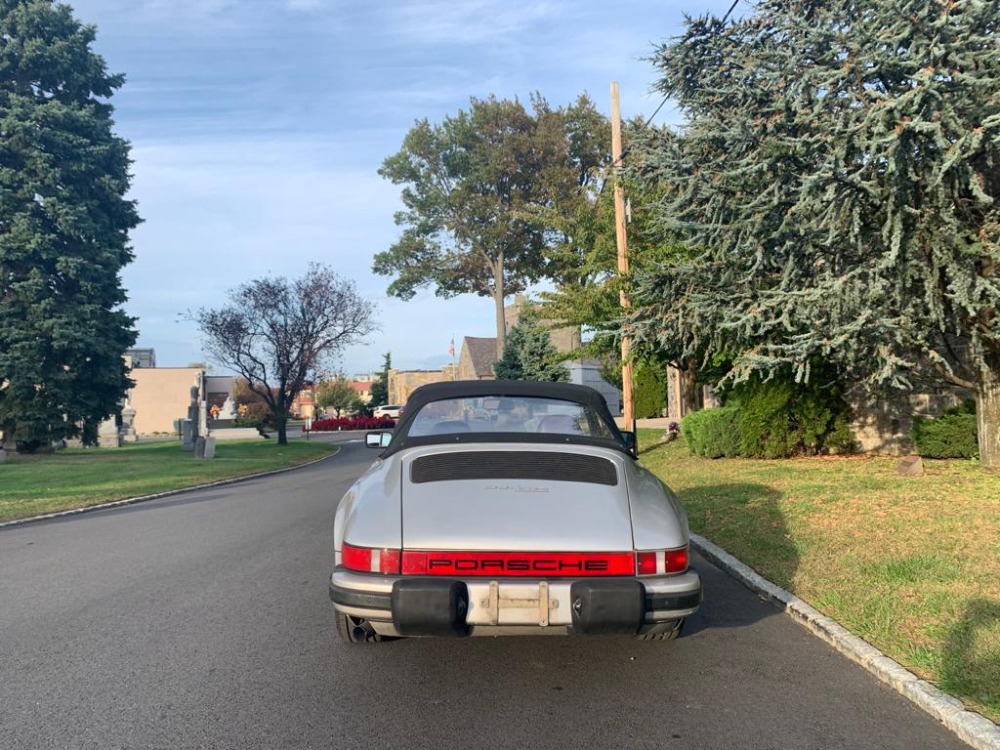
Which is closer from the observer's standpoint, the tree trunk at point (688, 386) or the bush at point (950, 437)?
the bush at point (950, 437)

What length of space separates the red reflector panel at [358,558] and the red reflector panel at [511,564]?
19cm

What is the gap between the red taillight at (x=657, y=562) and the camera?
13.1 ft

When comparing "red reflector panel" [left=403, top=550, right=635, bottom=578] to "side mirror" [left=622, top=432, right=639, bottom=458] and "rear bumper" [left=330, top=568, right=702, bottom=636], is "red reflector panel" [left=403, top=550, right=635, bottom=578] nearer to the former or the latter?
"rear bumper" [left=330, top=568, right=702, bottom=636]

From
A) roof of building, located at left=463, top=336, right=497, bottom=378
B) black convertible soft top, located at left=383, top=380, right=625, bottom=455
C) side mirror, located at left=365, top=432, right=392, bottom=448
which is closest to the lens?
black convertible soft top, located at left=383, top=380, right=625, bottom=455

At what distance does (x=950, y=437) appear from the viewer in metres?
14.0

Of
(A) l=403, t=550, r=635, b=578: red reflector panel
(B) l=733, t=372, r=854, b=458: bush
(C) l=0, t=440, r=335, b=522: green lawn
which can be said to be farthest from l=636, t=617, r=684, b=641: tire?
(B) l=733, t=372, r=854, b=458: bush

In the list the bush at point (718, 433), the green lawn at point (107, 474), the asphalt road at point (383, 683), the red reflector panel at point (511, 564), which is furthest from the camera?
the bush at point (718, 433)

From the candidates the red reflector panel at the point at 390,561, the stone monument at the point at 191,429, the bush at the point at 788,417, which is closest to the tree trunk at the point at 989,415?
the bush at the point at 788,417

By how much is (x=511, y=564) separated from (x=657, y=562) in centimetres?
73

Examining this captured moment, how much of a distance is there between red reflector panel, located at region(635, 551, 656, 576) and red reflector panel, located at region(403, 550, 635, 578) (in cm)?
14

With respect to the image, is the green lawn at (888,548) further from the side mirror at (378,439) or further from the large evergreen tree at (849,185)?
the side mirror at (378,439)

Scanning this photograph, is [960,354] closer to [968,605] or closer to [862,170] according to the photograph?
[862,170]

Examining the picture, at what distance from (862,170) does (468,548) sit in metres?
8.44

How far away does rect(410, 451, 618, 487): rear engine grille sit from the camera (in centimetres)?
438
